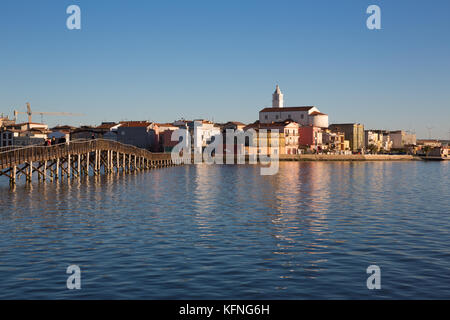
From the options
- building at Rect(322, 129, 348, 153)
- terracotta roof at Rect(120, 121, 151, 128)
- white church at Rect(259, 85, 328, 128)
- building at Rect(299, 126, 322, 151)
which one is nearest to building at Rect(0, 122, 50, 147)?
terracotta roof at Rect(120, 121, 151, 128)

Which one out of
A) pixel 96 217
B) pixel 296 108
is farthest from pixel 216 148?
pixel 96 217

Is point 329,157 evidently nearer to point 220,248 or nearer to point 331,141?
point 331,141

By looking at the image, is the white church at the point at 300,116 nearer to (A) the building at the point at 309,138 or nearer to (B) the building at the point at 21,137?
(A) the building at the point at 309,138

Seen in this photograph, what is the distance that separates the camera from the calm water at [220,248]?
16578mm

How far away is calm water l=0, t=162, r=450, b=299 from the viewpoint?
16578mm

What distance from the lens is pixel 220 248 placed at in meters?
22.9

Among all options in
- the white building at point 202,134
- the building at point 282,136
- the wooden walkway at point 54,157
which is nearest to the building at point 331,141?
the building at point 282,136

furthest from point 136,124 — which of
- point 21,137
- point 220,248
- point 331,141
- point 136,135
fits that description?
point 220,248

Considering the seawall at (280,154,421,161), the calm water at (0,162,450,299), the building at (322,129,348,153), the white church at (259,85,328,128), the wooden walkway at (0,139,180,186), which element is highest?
the white church at (259,85,328,128)

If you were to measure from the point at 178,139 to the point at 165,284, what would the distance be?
140441 millimetres

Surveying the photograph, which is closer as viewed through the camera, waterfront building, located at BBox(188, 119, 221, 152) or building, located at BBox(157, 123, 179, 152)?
waterfront building, located at BBox(188, 119, 221, 152)

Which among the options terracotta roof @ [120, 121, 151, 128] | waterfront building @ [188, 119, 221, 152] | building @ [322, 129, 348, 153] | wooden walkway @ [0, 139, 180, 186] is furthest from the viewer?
→ building @ [322, 129, 348, 153]

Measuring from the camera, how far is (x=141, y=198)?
4500 centimetres

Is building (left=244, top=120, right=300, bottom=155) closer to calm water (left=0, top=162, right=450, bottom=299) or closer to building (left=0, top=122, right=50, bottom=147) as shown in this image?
building (left=0, top=122, right=50, bottom=147)
